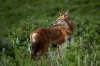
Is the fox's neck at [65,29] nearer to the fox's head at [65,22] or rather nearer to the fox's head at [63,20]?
the fox's head at [65,22]

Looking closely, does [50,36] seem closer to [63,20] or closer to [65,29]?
[65,29]

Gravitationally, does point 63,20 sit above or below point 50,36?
above

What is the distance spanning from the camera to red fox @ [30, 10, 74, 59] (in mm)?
11664

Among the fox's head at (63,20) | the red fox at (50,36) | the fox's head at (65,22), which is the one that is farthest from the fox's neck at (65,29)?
the fox's head at (63,20)

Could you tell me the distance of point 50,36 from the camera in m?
13.1

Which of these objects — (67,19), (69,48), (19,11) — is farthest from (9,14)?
(69,48)

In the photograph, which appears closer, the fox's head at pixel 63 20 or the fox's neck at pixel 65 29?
the fox's neck at pixel 65 29

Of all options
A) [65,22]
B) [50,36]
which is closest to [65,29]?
[65,22]

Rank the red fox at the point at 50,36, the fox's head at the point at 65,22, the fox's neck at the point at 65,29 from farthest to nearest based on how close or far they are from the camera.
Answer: the fox's head at the point at 65,22 < the fox's neck at the point at 65,29 < the red fox at the point at 50,36

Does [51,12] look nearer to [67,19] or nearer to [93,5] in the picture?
[93,5]

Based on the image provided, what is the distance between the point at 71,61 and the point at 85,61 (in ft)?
1.92

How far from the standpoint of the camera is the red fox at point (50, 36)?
11664 millimetres

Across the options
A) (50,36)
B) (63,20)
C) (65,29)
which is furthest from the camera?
(63,20)

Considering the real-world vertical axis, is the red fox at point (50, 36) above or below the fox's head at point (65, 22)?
below
